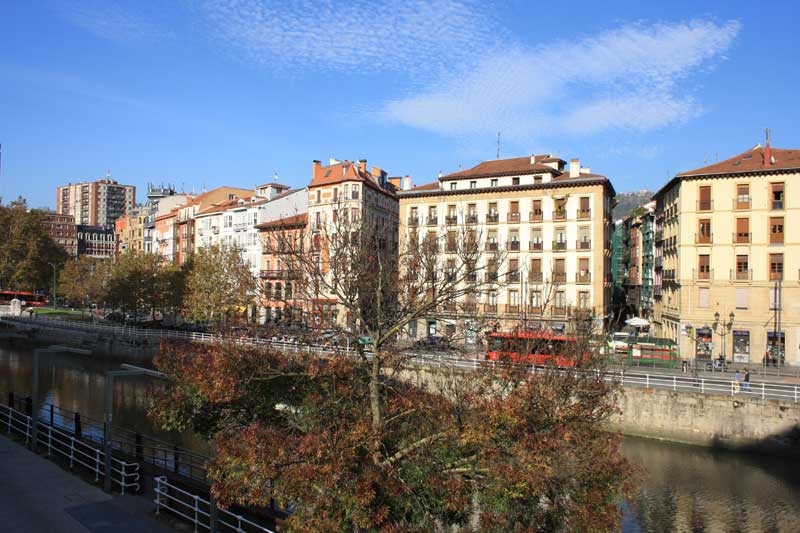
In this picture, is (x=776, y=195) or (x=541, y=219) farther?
(x=541, y=219)

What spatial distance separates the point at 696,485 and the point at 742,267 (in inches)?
1016

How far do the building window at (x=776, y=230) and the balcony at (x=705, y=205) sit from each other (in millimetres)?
4236

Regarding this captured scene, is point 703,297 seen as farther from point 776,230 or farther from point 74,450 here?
point 74,450

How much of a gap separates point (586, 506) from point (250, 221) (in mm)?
72212

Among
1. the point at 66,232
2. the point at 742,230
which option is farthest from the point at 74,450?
the point at 66,232

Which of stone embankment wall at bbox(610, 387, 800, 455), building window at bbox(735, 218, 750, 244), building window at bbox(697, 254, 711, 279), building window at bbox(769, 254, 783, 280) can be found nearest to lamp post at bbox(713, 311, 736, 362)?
building window at bbox(697, 254, 711, 279)

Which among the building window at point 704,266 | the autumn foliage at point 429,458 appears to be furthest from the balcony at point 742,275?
the autumn foliage at point 429,458

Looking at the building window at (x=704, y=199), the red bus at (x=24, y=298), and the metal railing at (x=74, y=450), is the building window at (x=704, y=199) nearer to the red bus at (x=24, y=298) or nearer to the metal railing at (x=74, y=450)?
the metal railing at (x=74, y=450)

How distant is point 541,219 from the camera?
182ft

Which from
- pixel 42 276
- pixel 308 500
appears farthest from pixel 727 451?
pixel 42 276

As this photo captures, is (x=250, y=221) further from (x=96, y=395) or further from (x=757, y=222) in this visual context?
(x=757, y=222)

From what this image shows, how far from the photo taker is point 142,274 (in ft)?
223

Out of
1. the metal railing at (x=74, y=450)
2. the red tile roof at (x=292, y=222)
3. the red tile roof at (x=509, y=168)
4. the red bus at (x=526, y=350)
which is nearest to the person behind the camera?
the red bus at (x=526, y=350)

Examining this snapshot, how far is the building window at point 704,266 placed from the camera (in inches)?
1887
